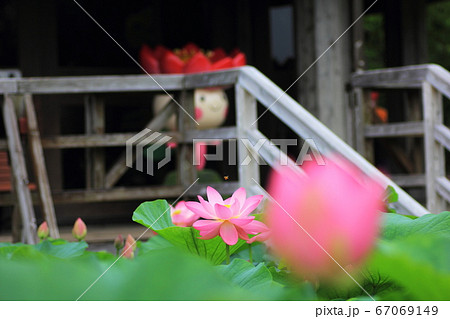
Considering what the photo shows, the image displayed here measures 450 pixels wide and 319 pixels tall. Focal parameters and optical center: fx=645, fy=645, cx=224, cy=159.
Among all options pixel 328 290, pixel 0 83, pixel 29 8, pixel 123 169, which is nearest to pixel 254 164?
pixel 123 169

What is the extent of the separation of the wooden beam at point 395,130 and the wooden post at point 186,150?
4.46 ft

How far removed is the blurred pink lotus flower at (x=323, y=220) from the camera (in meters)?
0.35

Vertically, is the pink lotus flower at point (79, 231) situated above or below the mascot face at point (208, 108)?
above

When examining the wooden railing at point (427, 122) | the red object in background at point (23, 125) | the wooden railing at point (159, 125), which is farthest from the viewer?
the red object in background at point (23, 125)

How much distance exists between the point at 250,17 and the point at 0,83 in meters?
4.24

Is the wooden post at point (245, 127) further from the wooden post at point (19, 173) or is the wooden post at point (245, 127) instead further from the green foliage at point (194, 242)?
the green foliage at point (194, 242)

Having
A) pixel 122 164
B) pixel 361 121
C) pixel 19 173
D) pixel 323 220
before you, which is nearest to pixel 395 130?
pixel 361 121

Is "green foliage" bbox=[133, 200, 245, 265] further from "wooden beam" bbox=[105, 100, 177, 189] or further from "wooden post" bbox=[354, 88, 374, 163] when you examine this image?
"wooden post" bbox=[354, 88, 374, 163]

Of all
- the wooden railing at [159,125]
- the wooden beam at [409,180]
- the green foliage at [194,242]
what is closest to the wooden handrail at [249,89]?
the wooden railing at [159,125]

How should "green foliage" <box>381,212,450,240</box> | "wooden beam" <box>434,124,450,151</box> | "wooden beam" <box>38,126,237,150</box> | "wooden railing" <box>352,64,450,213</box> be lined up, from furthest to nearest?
"wooden beam" <box>38,126,237,150</box> → "wooden railing" <box>352,64,450,213</box> → "wooden beam" <box>434,124,450,151</box> → "green foliage" <box>381,212,450,240</box>

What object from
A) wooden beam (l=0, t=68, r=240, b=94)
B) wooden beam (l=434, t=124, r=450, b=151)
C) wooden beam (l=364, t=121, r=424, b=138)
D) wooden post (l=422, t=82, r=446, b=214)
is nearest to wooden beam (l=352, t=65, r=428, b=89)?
wooden post (l=422, t=82, r=446, b=214)

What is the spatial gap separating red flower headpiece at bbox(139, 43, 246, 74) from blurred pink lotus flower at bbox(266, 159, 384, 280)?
201 inches

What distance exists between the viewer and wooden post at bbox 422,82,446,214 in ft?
12.5
